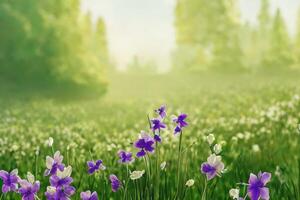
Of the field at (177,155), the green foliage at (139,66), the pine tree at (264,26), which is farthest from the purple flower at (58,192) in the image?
the green foliage at (139,66)

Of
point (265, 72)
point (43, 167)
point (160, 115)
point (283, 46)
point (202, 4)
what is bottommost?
point (43, 167)

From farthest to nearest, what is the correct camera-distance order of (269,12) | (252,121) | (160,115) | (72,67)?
(269,12)
(72,67)
(252,121)
(160,115)

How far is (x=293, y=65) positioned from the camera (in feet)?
111

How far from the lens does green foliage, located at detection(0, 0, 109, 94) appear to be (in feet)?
64.5

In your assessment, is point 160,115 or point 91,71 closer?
point 160,115

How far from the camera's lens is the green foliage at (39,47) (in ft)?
64.5

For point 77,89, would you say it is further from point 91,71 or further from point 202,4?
point 202,4

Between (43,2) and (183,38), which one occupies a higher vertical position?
(183,38)

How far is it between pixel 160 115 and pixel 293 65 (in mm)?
32810

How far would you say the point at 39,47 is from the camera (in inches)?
787

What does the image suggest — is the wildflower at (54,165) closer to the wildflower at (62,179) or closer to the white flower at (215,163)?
the wildflower at (62,179)

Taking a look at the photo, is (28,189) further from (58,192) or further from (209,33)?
(209,33)

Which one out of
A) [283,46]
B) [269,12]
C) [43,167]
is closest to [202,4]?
[283,46]

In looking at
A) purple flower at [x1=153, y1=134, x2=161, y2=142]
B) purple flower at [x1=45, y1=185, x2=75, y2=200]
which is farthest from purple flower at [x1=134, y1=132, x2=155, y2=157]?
purple flower at [x1=45, y1=185, x2=75, y2=200]
